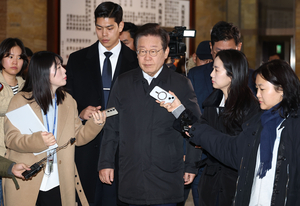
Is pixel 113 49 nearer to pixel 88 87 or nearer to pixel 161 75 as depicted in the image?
Answer: pixel 88 87

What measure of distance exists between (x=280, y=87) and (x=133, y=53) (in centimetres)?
143

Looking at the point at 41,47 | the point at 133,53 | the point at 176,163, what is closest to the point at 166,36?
the point at 133,53

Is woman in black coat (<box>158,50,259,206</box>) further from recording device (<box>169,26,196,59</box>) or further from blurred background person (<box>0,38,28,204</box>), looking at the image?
blurred background person (<box>0,38,28,204</box>)

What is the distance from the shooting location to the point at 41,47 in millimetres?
5246

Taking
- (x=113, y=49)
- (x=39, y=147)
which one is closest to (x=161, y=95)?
(x=39, y=147)

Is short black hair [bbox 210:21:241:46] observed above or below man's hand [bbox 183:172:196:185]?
above

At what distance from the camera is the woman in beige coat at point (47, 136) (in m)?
2.04

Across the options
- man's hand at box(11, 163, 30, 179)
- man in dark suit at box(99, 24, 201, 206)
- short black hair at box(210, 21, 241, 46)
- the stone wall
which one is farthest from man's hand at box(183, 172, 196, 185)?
the stone wall

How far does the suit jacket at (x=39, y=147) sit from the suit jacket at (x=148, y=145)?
0.78ft

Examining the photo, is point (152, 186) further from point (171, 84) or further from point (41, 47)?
point (41, 47)

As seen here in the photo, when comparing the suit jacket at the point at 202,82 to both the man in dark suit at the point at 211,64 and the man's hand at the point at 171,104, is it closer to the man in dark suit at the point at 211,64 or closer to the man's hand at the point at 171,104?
the man in dark suit at the point at 211,64

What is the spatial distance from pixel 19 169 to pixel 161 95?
0.96 meters

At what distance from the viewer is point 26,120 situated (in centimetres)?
206

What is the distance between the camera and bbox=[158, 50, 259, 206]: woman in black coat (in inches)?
75.7
